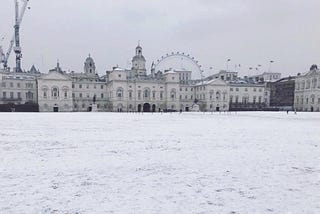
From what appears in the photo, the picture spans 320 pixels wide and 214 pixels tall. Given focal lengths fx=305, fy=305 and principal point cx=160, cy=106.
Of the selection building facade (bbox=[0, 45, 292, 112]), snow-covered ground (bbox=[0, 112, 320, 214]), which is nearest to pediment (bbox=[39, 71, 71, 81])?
building facade (bbox=[0, 45, 292, 112])

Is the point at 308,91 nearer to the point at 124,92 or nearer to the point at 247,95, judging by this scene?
the point at 247,95

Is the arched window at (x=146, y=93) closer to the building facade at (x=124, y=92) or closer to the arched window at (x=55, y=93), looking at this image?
the building facade at (x=124, y=92)

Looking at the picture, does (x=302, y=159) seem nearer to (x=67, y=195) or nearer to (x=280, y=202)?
(x=280, y=202)

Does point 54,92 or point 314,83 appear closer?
point 54,92

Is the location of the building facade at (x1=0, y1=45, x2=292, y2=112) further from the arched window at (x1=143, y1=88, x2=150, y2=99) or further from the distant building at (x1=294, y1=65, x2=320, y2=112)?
the distant building at (x1=294, y1=65, x2=320, y2=112)

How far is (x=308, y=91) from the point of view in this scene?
10388 centimetres

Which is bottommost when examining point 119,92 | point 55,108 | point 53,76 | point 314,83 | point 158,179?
point 55,108

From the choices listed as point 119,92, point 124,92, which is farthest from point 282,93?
point 119,92

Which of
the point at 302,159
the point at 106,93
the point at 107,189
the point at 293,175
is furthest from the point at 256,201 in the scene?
the point at 106,93

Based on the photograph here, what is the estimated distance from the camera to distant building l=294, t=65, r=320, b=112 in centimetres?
10056

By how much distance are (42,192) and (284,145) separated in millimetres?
12007

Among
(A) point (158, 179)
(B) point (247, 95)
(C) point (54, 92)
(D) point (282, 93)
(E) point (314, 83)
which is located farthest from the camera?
(D) point (282, 93)

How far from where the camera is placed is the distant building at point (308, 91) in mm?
100556

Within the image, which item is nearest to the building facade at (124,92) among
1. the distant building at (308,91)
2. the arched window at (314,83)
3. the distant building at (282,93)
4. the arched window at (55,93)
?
the arched window at (55,93)
